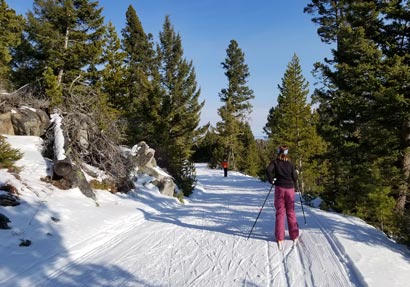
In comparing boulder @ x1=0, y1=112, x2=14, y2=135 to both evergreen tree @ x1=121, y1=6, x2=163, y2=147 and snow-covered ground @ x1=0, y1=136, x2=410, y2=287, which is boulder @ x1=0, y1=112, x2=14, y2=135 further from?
evergreen tree @ x1=121, y1=6, x2=163, y2=147

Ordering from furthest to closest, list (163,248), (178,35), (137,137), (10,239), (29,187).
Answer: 1. (178,35)
2. (137,137)
3. (29,187)
4. (163,248)
5. (10,239)

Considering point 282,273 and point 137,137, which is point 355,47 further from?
point 137,137

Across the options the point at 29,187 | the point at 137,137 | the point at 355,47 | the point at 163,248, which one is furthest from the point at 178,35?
the point at 163,248

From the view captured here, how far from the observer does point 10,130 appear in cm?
1064

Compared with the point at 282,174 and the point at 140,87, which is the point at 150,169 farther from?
the point at 140,87

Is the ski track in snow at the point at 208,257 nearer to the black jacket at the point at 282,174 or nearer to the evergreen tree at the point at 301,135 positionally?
the black jacket at the point at 282,174

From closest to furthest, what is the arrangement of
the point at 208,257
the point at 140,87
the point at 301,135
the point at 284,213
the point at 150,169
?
the point at 208,257 < the point at 284,213 < the point at 150,169 < the point at 301,135 < the point at 140,87

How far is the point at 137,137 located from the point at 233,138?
60.6 ft

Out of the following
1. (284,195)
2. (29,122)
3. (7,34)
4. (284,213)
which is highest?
(7,34)

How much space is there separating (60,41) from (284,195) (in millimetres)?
17760

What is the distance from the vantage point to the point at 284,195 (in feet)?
20.9

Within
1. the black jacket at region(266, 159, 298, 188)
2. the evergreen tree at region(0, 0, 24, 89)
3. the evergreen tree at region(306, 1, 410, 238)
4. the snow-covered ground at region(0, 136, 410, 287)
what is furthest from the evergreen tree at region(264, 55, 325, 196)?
the evergreen tree at region(0, 0, 24, 89)

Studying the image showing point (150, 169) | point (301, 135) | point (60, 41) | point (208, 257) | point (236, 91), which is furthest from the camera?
point (236, 91)

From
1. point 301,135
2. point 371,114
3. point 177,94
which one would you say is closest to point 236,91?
point 177,94
